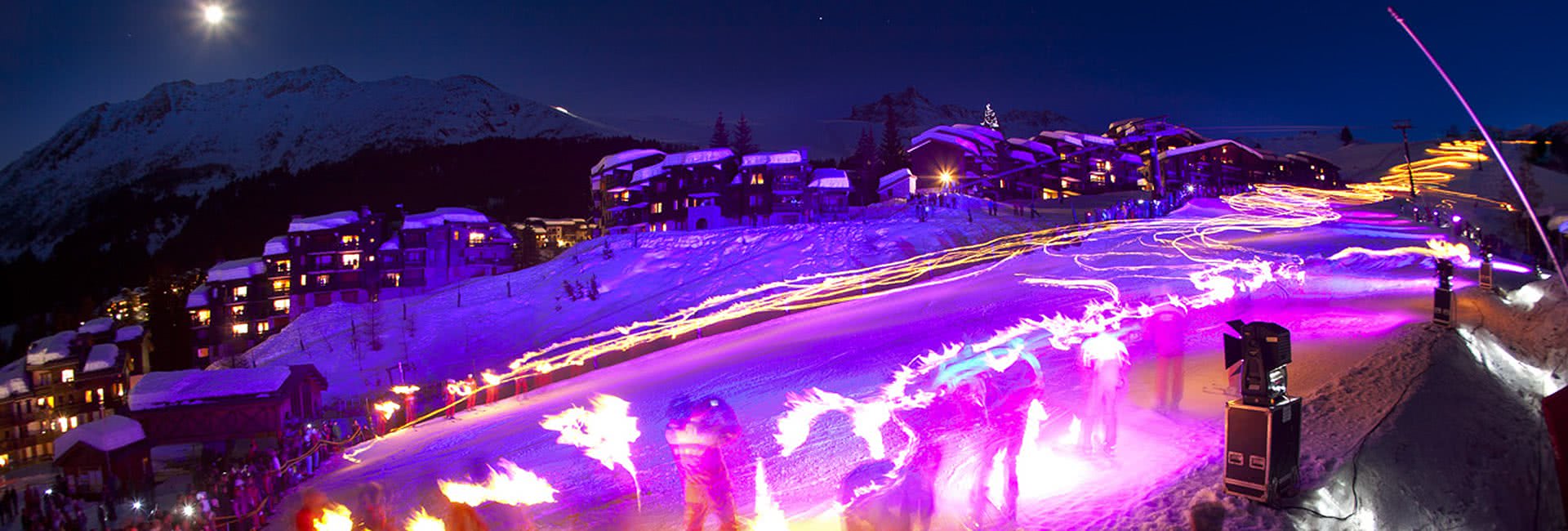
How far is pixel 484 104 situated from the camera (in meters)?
177

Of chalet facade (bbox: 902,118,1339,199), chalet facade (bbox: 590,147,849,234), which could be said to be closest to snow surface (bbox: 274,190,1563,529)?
chalet facade (bbox: 590,147,849,234)

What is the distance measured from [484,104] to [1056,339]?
18094cm

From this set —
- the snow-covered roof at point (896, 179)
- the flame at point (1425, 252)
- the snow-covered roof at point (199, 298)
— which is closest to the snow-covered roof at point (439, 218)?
the snow-covered roof at point (199, 298)

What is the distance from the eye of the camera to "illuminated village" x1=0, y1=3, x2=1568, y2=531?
771cm

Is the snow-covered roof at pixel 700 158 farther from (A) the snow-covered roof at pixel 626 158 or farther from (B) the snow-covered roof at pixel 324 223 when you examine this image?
(B) the snow-covered roof at pixel 324 223

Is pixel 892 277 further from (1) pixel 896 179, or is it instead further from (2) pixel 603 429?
(1) pixel 896 179

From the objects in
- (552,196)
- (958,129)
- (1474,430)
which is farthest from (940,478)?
(552,196)

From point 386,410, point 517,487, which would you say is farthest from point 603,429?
point 386,410

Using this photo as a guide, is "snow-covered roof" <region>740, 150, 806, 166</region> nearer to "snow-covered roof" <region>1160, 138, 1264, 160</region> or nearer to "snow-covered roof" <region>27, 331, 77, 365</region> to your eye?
"snow-covered roof" <region>1160, 138, 1264, 160</region>

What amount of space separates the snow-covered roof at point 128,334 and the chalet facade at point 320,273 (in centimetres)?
965

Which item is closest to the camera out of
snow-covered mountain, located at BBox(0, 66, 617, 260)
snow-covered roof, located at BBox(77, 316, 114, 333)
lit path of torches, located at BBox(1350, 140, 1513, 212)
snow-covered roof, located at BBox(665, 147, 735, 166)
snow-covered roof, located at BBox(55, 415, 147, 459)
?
snow-covered roof, located at BBox(55, 415, 147, 459)

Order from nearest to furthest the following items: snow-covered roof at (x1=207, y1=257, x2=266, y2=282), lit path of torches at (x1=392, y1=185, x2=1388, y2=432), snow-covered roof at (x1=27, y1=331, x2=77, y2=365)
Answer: lit path of torches at (x1=392, y1=185, x2=1388, y2=432)
snow-covered roof at (x1=27, y1=331, x2=77, y2=365)
snow-covered roof at (x1=207, y1=257, x2=266, y2=282)

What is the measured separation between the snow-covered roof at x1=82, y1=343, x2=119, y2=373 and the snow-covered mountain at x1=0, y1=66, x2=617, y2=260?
322 feet

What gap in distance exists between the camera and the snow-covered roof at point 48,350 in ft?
112
